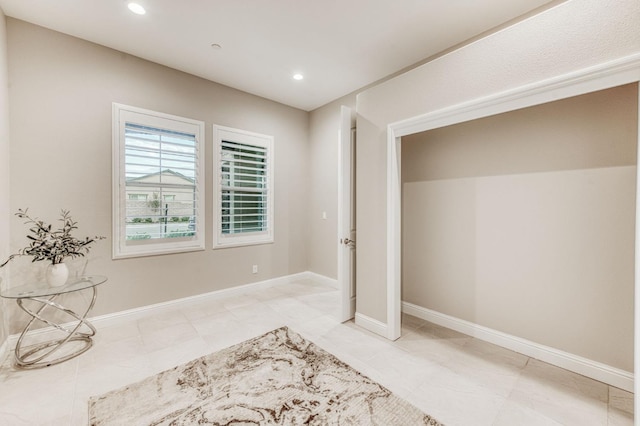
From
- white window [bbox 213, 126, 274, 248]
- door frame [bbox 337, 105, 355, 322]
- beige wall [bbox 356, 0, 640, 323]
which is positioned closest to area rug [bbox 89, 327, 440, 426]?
door frame [bbox 337, 105, 355, 322]

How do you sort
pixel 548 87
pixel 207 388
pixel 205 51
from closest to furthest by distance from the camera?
1. pixel 548 87
2. pixel 207 388
3. pixel 205 51

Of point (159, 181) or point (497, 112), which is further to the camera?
point (159, 181)

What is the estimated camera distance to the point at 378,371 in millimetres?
2191

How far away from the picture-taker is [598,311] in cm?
209

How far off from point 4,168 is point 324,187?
3653 mm

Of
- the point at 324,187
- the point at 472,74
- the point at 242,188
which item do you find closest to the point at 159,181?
the point at 242,188

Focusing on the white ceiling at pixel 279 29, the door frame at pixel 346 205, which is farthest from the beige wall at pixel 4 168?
the door frame at pixel 346 205

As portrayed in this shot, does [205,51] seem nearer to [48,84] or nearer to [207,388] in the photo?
[48,84]

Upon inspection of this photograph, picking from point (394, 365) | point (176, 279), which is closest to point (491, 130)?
point (394, 365)

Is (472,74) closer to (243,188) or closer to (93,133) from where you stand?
(243,188)

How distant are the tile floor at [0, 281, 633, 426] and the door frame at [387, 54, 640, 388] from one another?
33 centimetres

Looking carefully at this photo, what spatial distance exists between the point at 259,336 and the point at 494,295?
2391 mm

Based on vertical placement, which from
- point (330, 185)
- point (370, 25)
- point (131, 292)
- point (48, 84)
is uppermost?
point (370, 25)

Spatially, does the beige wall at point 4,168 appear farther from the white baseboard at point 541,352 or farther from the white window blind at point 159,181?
the white baseboard at point 541,352
